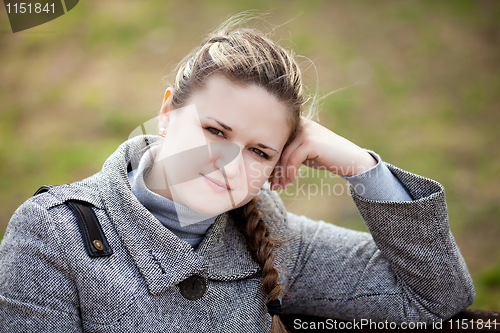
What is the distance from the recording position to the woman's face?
4.01ft

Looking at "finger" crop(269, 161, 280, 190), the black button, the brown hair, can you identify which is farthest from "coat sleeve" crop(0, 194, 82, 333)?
"finger" crop(269, 161, 280, 190)

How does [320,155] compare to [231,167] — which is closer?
[231,167]

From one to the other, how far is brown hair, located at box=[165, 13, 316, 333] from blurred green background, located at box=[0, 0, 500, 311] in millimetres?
1444

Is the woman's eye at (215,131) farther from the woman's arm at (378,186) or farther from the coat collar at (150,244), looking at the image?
the woman's arm at (378,186)

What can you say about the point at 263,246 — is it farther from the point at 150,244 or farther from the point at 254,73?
the point at 254,73

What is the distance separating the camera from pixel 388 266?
152cm

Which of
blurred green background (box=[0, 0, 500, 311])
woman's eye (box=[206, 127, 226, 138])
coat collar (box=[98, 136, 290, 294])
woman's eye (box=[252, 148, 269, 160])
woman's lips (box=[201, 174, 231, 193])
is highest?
woman's eye (box=[206, 127, 226, 138])

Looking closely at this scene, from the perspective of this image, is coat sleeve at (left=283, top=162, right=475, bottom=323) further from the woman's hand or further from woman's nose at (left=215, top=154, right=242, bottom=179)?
woman's nose at (left=215, top=154, right=242, bottom=179)

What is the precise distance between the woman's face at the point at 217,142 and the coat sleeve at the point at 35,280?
356 mm

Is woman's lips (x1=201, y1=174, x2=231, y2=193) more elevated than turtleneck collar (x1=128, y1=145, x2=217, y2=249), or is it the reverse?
woman's lips (x1=201, y1=174, x2=231, y2=193)

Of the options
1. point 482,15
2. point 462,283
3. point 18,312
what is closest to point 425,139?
point 482,15

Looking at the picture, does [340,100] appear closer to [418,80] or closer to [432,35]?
[418,80]

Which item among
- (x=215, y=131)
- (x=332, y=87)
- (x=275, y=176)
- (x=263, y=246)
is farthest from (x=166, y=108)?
(x=332, y=87)

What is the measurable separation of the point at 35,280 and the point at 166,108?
60cm
